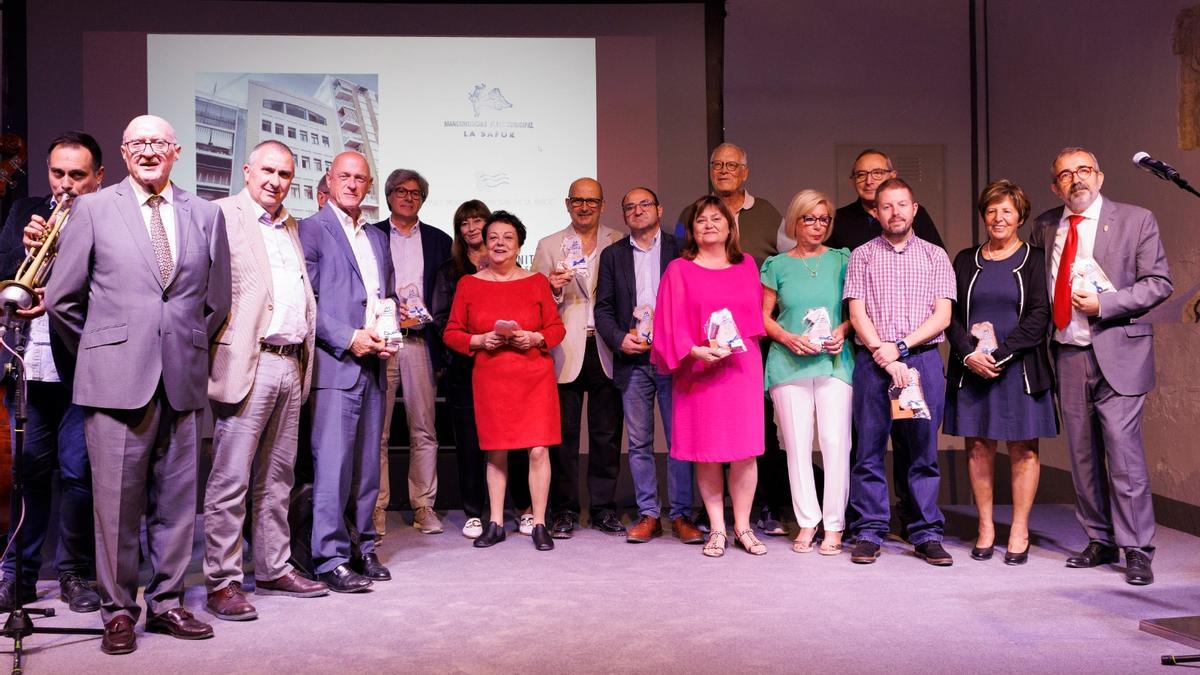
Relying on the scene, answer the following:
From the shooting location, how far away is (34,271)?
10.8 feet

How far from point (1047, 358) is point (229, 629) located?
359 cm

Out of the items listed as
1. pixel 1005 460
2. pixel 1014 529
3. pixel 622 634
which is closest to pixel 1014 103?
pixel 1005 460

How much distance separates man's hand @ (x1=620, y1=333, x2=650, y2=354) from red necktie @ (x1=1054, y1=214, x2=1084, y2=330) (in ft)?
6.18

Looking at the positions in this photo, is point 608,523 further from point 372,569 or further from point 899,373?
point 899,373

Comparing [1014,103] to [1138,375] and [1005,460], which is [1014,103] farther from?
[1138,375]

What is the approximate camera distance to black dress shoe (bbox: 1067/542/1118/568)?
174 inches

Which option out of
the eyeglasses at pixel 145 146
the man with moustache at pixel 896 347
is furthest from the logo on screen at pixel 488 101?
the eyeglasses at pixel 145 146

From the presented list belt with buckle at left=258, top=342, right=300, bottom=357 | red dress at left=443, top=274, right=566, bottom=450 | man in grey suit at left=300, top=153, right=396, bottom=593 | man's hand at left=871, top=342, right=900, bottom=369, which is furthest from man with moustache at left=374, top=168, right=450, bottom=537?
man's hand at left=871, top=342, right=900, bottom=369

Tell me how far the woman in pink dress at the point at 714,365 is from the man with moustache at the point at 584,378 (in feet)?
1.87

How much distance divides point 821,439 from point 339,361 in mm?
2252

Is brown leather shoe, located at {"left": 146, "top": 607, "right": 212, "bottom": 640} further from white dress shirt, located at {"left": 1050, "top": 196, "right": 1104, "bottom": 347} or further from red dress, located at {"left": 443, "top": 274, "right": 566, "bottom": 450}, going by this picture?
white dress shirt, located at {"left": 1050, "top": 196, "right": 1104, "bottom": 347}

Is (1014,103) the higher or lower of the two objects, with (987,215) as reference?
higher

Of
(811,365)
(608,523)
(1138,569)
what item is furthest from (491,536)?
(1138,569)

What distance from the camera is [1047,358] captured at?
179 inches
